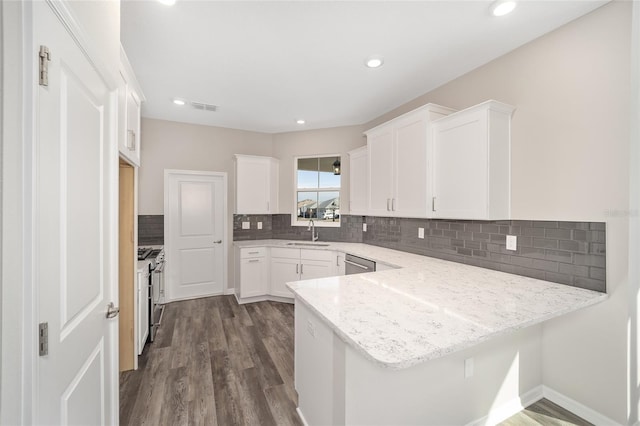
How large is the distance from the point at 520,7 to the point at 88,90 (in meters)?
2.58

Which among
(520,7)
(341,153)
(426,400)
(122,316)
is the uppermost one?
(520,7)

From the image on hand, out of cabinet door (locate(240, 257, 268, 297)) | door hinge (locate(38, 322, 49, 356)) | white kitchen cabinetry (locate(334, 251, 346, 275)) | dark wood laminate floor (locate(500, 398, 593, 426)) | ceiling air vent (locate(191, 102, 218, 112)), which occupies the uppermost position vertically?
ceiling air vent (locate(191, 102, 218, 112))

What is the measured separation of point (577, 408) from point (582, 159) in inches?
68.9

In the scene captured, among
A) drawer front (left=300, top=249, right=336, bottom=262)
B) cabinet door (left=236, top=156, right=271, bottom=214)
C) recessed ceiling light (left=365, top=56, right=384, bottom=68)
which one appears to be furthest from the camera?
cabinet door (left=236, top=156, right=271, bottom=214)

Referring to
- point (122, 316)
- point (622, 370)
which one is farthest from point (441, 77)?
point (122, 316)

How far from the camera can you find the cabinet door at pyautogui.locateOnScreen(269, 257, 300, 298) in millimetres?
4152

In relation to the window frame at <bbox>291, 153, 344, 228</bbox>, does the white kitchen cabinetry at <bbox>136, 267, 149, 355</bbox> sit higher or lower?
lower

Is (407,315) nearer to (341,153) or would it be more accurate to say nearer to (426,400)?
(426,400)

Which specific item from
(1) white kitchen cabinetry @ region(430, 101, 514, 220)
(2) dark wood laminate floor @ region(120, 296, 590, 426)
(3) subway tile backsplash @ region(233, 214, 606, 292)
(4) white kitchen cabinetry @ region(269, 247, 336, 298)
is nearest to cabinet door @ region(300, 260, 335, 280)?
(4) white kitchen cabinetry @ region(269, 247, 336, 298)

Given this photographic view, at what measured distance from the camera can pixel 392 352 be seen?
1049 millimetres

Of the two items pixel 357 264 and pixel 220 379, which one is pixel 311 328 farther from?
pixel 357 264

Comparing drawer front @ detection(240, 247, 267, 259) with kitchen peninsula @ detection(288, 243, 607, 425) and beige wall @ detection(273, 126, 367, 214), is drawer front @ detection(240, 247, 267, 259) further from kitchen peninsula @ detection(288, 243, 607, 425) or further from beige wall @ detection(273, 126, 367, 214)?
kitchen peninsula @ detection(288, 243, 607, 425)

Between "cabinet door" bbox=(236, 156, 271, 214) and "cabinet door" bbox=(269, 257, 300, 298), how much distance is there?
3.10 feet

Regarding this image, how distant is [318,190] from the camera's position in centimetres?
476
